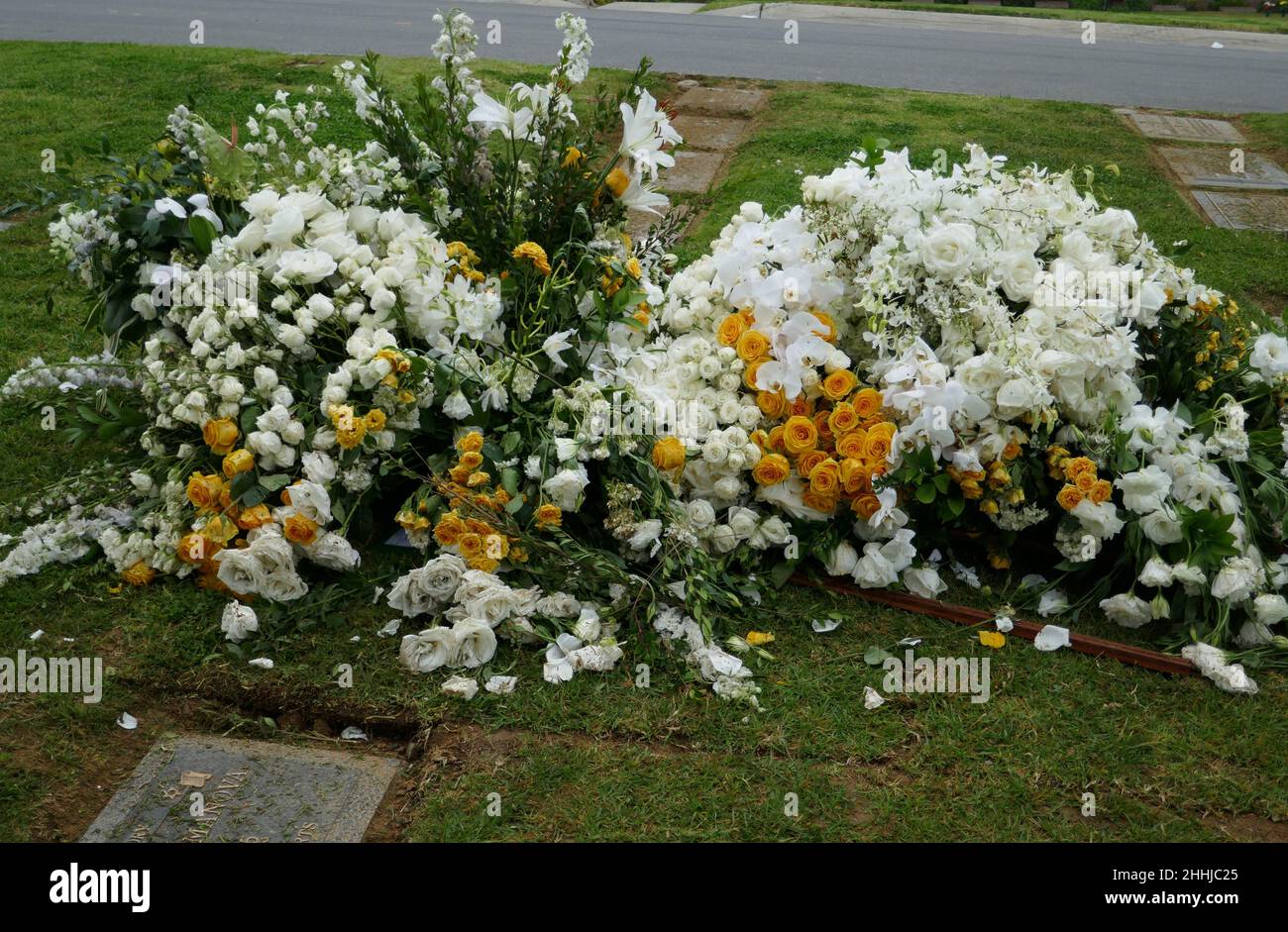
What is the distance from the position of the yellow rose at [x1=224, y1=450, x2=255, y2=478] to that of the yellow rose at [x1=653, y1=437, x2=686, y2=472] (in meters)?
1.13

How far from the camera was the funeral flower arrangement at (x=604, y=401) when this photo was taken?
318 centimetres

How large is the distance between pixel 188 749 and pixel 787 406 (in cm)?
190

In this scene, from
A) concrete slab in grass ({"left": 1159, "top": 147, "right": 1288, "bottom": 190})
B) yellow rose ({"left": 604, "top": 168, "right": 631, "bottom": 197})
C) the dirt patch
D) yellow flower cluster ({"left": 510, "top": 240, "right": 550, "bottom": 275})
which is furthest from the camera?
concrete slab in grass ({"left": 1159, "top": 147, "right": 1288, "bottom": 190})

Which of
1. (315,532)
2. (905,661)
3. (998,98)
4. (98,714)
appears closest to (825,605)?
(905,661)

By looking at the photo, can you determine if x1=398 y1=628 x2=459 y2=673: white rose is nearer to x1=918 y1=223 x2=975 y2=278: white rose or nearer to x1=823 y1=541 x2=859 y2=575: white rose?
x1=823 y1=541 x2=859 y2=575: white rose

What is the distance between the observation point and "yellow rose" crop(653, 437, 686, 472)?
10.8 feet

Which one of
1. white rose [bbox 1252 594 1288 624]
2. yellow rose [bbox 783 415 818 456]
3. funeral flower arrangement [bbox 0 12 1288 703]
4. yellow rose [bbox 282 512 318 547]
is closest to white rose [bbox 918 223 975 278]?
funeral flower arrangement [bbox 0 12 1288 703]

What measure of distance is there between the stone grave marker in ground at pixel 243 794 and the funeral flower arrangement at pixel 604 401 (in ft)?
1.26

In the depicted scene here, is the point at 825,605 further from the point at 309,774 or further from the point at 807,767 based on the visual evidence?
the point at 309,774

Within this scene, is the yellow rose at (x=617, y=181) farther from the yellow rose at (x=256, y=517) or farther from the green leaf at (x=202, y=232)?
the yellow rose at (x=256, y=517)

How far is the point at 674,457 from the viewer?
330 cm

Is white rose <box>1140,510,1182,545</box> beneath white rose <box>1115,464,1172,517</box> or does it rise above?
beneath

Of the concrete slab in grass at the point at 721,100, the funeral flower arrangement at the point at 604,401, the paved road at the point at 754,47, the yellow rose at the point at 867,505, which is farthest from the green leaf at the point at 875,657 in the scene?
the paved road at the point at 754,47

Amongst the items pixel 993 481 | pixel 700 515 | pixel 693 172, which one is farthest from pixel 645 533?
pixel 693 172
